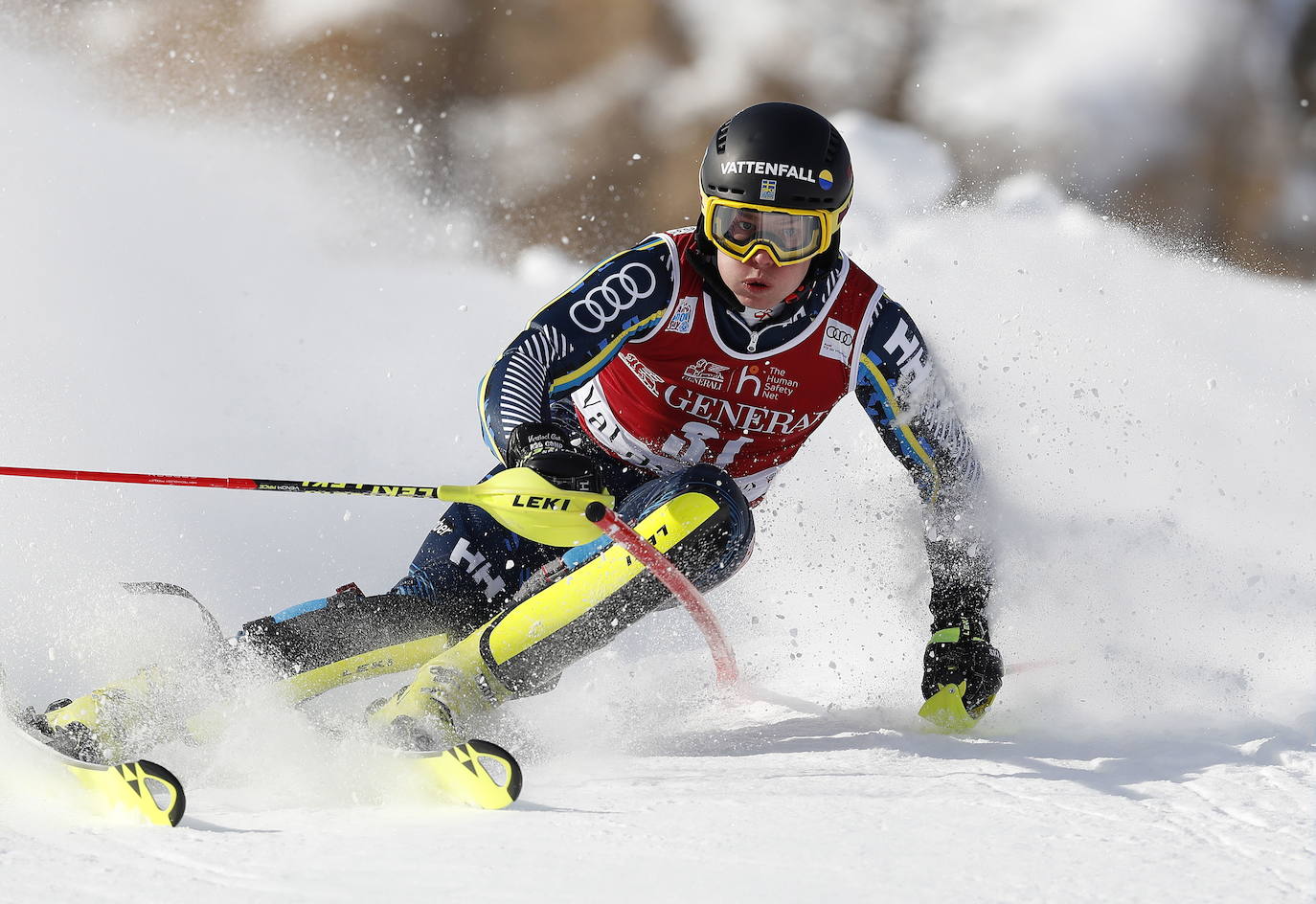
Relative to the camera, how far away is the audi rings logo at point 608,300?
2137 mm

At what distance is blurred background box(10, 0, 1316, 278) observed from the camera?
7.96 metres

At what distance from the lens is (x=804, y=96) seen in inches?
324

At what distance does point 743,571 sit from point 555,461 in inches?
84.6

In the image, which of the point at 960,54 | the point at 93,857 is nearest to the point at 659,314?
the point at 93,857

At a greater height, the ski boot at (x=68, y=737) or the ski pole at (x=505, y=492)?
the ski pole at (x=505, y=492)

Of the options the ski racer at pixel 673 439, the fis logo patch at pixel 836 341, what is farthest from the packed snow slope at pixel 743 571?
the fis logo patch at pixel 836 341

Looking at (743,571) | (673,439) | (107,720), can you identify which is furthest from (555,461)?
(743,571)

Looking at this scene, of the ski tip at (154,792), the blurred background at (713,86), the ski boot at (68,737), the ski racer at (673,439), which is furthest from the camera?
the blurred background at (713,86)

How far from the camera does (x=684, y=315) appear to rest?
2.22m

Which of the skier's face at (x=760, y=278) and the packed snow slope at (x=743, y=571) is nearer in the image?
the packed snow slope at (x=743, y=571)

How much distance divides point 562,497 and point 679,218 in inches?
239

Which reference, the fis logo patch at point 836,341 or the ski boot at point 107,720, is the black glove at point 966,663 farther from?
the ski boot at point 107,720

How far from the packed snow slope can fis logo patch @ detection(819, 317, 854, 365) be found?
2.11 feet

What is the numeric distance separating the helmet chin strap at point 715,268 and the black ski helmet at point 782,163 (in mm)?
93
